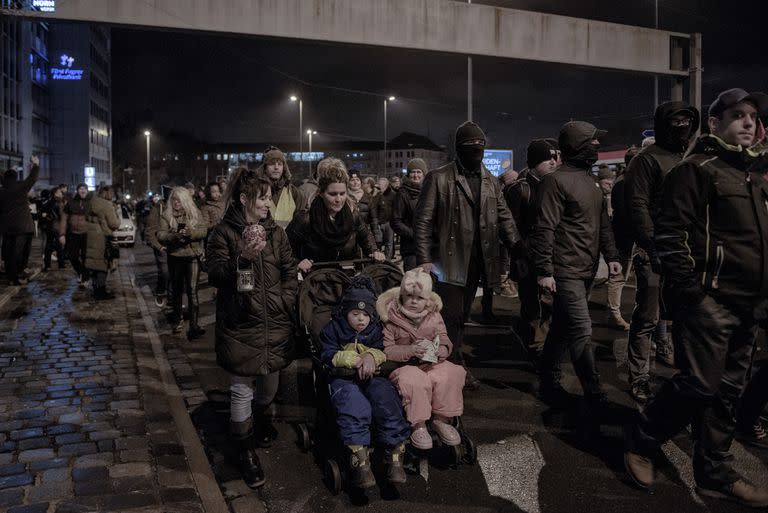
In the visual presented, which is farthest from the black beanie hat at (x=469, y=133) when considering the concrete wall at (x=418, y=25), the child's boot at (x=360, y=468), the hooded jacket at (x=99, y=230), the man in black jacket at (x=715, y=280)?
the concrete wall at (x=418, y=25)

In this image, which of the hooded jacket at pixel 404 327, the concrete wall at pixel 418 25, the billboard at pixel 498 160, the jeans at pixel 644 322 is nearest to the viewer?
the hooded jacket at pixel 404 327

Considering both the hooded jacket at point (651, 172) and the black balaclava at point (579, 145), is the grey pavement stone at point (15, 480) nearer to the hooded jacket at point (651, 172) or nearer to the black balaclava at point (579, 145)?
the black balaclava at point (579, 145)

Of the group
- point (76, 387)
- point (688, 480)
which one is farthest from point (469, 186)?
point (76, 387)

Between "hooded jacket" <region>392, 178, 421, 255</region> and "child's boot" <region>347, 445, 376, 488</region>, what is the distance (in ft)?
18.0

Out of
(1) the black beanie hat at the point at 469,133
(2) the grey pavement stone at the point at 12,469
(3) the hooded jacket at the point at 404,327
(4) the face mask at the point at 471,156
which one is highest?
(1) the black beanie hat at the point at 469,133

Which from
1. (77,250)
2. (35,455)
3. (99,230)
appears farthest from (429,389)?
(77,250)

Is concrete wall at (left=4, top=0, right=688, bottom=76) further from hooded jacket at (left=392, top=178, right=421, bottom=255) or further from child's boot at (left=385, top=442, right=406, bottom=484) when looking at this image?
child's boot at (left=385, top=442, right=406, bottom=484)

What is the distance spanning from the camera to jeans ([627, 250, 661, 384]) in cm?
600

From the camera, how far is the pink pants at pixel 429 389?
4.30 metres

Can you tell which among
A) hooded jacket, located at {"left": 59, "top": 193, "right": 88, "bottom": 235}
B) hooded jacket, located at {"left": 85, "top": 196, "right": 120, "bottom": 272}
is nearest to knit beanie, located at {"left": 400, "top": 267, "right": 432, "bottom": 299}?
hooded jacket, located at {"left": 85, "top": 196, "right": 120, "bottom": 272}

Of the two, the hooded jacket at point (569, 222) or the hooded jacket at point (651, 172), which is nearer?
the hooded jacket at point (569, 222)

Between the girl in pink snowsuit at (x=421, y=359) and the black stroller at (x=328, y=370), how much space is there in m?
0.14

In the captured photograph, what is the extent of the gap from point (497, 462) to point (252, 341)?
5.82ft

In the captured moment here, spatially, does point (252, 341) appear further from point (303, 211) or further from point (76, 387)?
point (76, 387)
